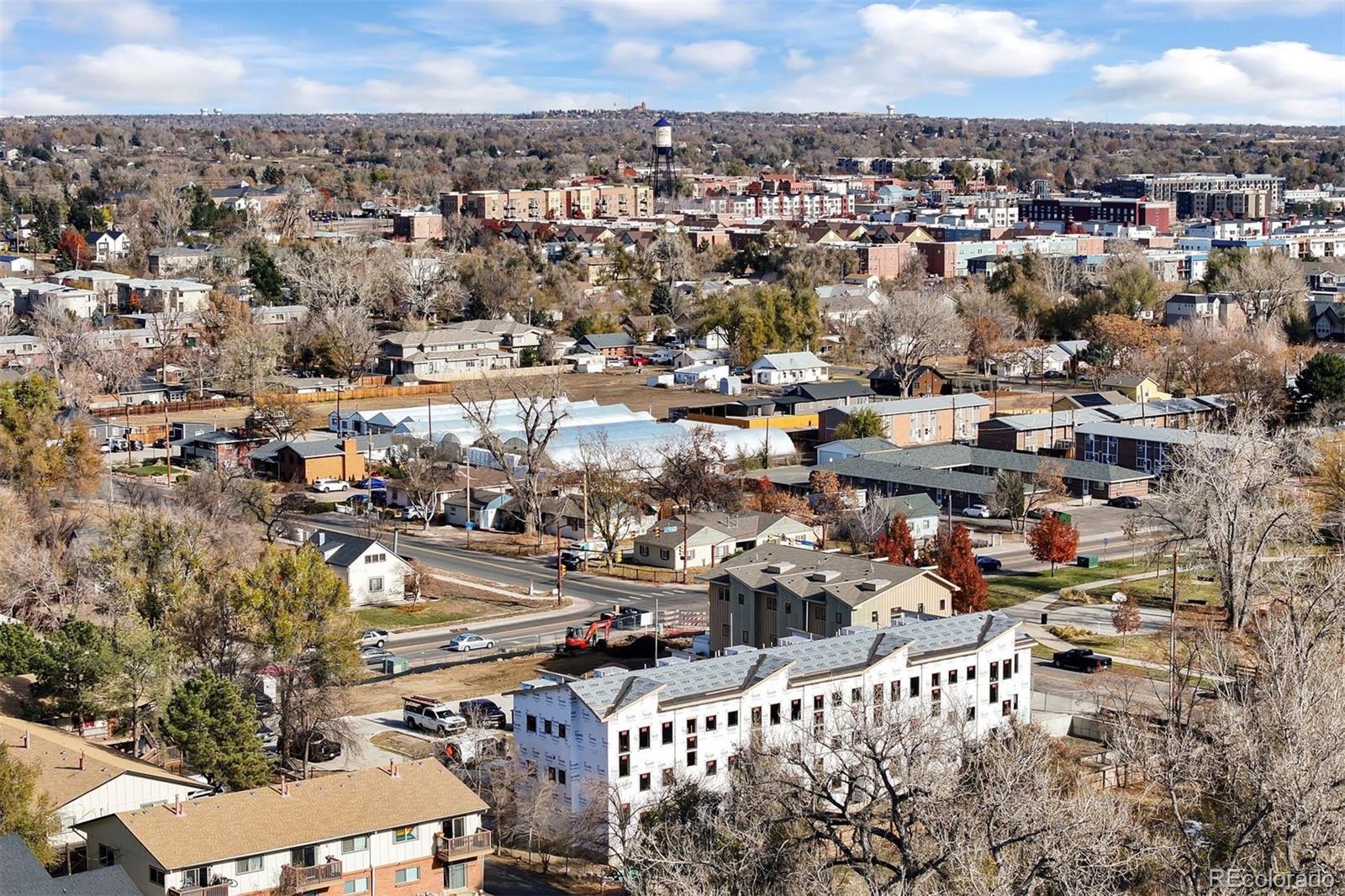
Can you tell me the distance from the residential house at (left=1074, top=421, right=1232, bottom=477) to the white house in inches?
633

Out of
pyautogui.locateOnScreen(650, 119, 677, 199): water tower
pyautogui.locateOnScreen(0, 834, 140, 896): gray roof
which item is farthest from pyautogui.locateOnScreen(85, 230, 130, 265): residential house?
pyautogui.locateOnScreen(0, 834, 140, 896): gray roof

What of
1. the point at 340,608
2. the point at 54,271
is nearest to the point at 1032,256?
the point at 54,271

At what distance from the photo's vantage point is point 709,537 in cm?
3938

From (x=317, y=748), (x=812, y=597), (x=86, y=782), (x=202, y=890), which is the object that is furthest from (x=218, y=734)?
(x=812, y=597)

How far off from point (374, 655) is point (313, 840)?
37.5ft

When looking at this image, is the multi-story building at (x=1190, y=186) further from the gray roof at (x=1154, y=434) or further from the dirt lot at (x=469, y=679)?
the dirt lot at (x=469, y=679)

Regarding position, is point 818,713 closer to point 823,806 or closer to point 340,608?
point 823,806

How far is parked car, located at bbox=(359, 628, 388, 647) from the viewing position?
3222cm

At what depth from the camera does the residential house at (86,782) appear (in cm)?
2155

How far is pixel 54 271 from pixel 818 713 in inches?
2907

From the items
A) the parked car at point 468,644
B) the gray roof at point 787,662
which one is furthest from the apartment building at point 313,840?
the parked car at point 468,644

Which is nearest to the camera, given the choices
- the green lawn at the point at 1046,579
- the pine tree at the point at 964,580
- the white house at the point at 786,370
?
the pine tree at the point at 964,580

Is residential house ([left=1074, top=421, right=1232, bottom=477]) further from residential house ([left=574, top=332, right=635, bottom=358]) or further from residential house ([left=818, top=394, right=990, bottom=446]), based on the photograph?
residential house ([left=574, top=332, right=635, bottom=358])

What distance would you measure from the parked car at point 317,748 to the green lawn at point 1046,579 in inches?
549
